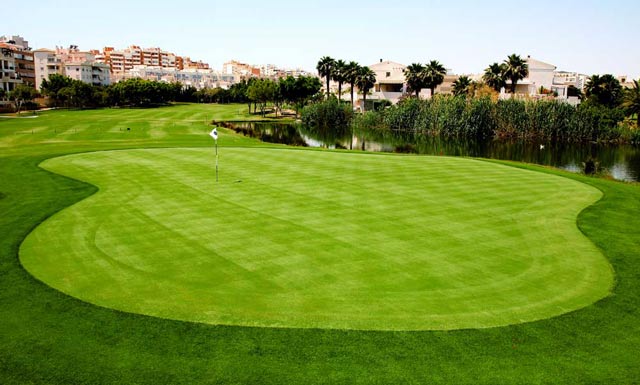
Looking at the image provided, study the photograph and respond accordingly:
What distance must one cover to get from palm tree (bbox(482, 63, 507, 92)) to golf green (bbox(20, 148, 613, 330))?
65.9m

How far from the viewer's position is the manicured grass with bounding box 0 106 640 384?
7.98m

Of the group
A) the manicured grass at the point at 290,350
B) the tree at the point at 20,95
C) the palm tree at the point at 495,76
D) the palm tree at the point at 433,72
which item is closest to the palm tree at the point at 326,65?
the palm tree at the point at 433,72

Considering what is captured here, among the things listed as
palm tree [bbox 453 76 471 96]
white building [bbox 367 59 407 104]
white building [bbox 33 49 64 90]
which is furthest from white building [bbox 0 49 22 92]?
palm tree [bbox 453 76 471 96]

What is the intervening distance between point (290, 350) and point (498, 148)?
58209mm

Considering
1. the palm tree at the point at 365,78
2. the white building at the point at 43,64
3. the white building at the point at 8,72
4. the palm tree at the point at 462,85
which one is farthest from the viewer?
the white building at the point at 43,64

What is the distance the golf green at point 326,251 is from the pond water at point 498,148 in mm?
27465

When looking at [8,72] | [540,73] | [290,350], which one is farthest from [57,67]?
[290,350]

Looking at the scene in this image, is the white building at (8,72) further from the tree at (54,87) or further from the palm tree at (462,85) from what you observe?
the palm tree at (462,85)

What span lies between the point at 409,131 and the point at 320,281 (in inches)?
2943

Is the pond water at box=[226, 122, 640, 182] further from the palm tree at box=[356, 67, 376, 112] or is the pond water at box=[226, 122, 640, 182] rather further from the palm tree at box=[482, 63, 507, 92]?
the palm tree at box=[356, 67, 376, 112]

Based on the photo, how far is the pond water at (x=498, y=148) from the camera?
49094 millimetres

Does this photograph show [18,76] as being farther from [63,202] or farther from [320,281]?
[320,281]

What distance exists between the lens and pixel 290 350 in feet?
28.9

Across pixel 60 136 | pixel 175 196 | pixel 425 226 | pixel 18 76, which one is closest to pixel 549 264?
pixel 425 226
